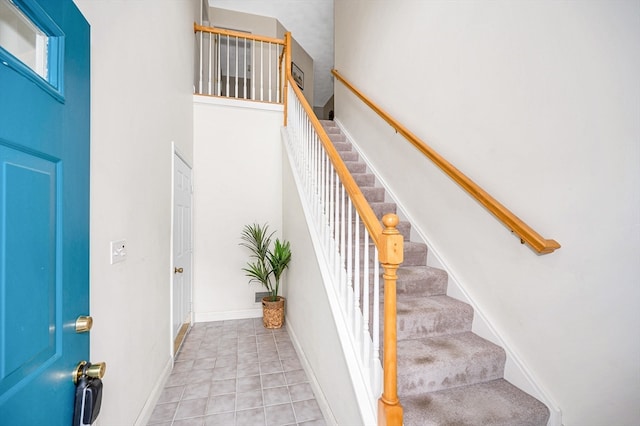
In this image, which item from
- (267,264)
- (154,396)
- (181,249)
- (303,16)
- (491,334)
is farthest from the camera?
(303,16)

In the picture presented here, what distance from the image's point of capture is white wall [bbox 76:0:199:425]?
127 cm

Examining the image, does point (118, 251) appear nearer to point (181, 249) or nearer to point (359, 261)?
point (359, 261)

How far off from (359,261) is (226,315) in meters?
2.47

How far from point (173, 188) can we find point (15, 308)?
2.02m

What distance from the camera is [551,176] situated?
150 centimetres

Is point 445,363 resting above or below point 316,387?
above

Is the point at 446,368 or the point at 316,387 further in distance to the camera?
the point at 316,387

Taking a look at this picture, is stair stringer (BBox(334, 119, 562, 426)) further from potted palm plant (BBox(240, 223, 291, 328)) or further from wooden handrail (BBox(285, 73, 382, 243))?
potted palm plant (BBox(240, 223, 291, 328))

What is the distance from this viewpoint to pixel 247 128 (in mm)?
3691

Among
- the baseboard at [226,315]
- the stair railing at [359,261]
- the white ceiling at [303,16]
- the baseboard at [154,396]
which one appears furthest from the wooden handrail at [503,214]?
the white ceiling at [303,16]

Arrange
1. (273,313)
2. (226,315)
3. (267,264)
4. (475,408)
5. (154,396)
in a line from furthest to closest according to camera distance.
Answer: (267,264) < (226,315) < (273,313) < (154,396) < (475,408)

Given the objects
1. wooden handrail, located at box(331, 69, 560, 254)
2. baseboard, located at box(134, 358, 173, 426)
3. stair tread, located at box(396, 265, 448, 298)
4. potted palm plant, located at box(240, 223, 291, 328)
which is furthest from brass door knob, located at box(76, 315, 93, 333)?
potted palm plant, located at box(240, 223, 291, 328)

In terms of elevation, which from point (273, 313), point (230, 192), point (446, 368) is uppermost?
point (230, 192)

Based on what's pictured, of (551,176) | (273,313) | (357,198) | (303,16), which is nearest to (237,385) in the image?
(273,313)
